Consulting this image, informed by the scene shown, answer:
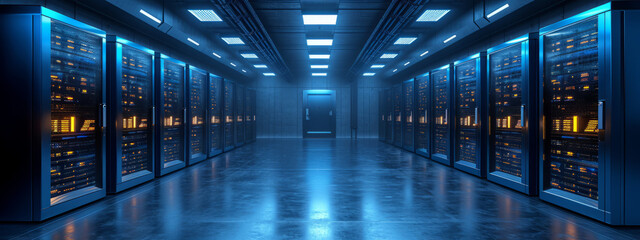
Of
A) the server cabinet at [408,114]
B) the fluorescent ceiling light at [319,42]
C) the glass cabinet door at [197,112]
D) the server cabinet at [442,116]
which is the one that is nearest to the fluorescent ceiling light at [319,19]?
the fluorescent ceiling light at [319,42]

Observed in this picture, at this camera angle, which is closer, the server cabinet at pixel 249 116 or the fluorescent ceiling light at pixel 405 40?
the fluorescent ceiling light at pixel 405 40

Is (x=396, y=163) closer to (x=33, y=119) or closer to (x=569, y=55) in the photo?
(x=569, y=55)

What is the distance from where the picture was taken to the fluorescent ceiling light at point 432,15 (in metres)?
6.54

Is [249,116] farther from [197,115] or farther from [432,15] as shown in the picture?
[432,15]

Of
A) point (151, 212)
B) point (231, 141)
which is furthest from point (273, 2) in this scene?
point (231, 141)

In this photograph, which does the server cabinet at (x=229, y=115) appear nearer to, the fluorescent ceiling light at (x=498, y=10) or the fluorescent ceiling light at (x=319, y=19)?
the fluorescent ceiling light at (x=319, y=19)

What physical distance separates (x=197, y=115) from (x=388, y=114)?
901 centimetres

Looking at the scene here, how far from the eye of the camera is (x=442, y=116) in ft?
25.0

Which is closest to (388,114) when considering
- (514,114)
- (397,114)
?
(397,114)

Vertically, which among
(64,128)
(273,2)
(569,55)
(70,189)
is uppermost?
(273,2)

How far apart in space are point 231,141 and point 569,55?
1049 centimetres

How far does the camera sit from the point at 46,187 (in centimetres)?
332

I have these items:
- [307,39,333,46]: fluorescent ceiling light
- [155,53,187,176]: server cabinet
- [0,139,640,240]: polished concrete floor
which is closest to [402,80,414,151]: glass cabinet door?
[307,39,333,46]: fluorescent ceiling light

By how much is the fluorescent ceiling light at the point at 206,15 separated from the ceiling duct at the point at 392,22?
4298 millimetres
